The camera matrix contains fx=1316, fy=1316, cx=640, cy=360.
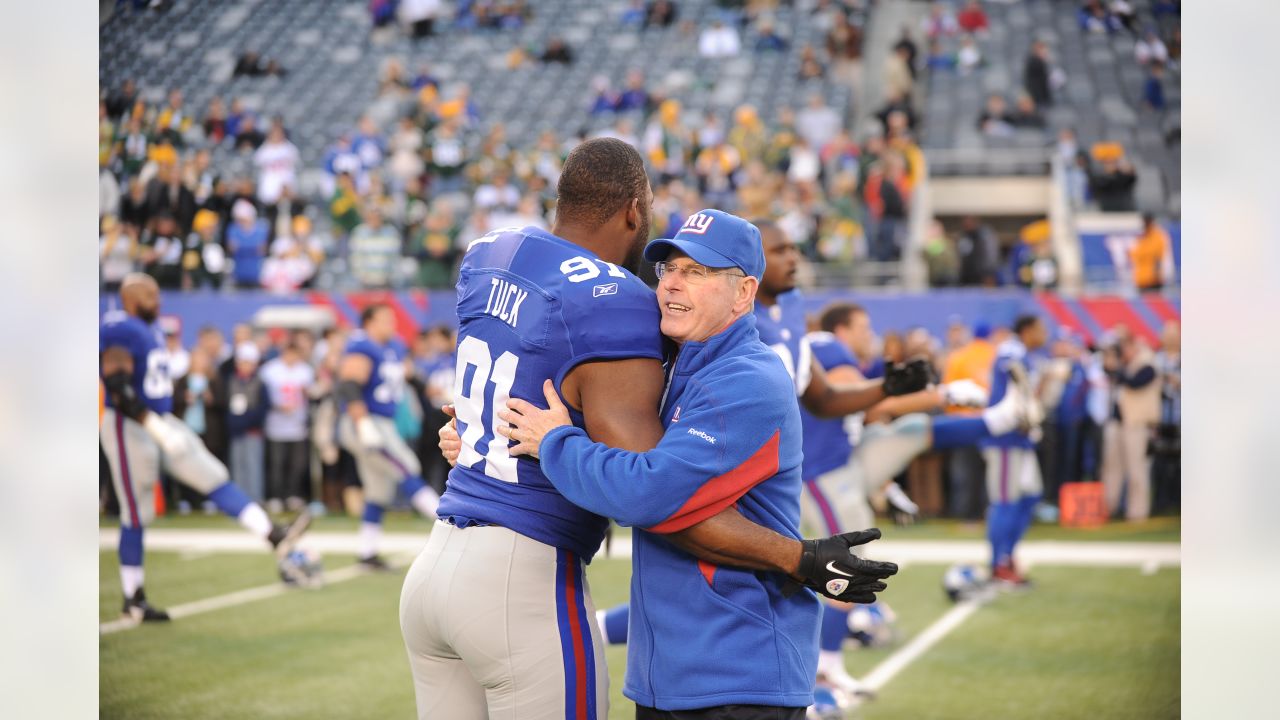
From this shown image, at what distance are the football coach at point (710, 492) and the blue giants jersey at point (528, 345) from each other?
69 mm

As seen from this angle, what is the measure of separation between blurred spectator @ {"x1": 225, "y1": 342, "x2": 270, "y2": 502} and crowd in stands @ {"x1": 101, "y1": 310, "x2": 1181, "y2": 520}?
0.04 ft

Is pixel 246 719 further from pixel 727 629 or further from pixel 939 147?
pixel 939 147

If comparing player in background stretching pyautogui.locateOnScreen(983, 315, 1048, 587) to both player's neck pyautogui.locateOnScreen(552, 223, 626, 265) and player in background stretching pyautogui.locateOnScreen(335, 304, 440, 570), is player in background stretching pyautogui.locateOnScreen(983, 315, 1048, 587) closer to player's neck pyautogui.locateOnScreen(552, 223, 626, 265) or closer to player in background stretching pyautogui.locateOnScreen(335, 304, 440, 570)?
player in background stretching pyautogui.locateOnScreen(335, 304, 440, 570)

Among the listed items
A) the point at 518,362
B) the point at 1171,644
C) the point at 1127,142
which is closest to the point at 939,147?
the point at 1127,142

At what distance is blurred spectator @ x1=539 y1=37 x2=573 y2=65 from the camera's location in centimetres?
2245

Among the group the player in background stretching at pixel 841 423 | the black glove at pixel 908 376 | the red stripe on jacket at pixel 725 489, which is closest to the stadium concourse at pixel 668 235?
the player in background stretching at pixel 841 423

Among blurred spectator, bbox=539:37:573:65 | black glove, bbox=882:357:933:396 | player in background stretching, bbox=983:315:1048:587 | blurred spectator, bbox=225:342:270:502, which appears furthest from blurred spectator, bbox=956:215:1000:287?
blurred spectator, bbox=539:37:573:65

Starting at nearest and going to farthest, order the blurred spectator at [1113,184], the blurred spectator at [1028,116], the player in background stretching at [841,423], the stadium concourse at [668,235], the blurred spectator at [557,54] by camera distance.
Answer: the player in background stretching at [841,423], the stadium concourse at [668,235], the blurred spectator at [1113,184], the blurred spectator at [1028,116], the blurred spectator at [557,54]

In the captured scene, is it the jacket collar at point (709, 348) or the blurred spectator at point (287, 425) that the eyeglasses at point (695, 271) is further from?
the blurred spectator at point (287, 425)

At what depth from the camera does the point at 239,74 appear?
46.6 ft

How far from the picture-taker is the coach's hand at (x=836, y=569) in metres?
2.63

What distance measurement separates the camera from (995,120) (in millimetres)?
18531

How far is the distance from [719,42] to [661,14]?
1355 millimetres
